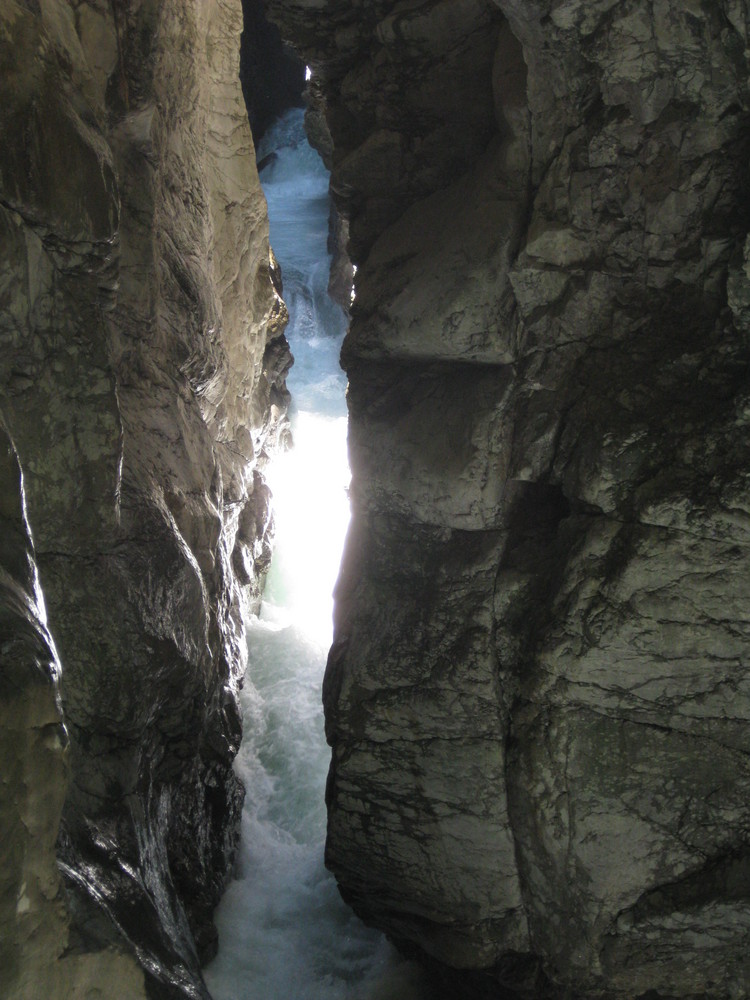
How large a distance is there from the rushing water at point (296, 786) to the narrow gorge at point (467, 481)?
45 cm

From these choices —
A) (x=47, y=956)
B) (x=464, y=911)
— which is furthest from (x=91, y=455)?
(x=464, y=911)

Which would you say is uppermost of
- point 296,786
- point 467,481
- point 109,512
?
point 467,481

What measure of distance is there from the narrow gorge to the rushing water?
445 mm

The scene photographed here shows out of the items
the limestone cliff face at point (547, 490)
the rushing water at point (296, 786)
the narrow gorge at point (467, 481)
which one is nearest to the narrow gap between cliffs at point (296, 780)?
the rushing water at point (296, 786)

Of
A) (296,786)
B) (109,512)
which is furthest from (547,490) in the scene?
(296,786)

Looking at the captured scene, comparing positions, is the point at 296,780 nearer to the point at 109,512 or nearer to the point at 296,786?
the point at 296,786

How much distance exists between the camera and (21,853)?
9.16ft

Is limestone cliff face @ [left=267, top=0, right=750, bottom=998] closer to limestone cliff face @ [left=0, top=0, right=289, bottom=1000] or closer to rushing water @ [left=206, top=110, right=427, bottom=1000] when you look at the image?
rushing water @ [left=206, top=110, right=427, bottom=1000]

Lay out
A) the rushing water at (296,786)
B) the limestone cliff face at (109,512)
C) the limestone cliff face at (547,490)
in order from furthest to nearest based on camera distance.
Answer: the rushing water at (296,786) → the limestone cliff face at (547,490) → the limestone cliff face at (109,512)

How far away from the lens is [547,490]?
5723 mm

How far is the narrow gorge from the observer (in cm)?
477

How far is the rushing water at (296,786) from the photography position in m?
7.03

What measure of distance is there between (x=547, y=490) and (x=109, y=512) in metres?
3.04

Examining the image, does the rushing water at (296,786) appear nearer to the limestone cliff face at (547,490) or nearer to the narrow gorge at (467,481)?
the narrow gorge at (467,481)
